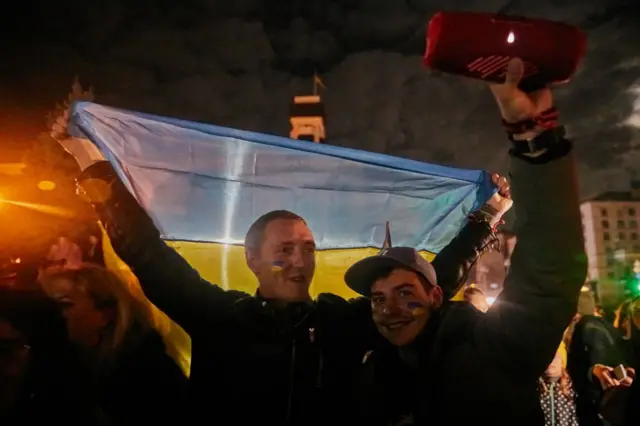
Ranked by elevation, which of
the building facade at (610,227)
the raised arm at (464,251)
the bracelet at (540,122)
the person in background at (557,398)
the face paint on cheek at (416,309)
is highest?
the building facade at (610,227)

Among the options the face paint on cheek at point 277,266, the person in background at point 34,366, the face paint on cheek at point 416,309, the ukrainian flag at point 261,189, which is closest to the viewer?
the face paint on cheek at point 416,309

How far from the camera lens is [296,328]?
2.72 m

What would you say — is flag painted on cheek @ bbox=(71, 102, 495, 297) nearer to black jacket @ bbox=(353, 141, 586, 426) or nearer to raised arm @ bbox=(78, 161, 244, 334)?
raised arm @ bbox=(78, 161, 244, 334)

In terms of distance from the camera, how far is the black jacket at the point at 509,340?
186 centimetres

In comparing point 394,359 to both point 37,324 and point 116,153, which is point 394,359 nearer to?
point 37,324

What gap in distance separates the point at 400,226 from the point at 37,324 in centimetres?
263

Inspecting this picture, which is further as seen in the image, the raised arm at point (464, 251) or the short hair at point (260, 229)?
the raised arm at point (464, 251)

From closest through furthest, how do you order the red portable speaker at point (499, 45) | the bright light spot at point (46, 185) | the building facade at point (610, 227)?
the red portable speaker at point (499, 45) < the bright light spot at point (46, 185) < the building facade at point (610, 227)

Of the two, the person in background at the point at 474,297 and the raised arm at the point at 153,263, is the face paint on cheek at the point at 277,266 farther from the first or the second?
the person in background at the point at 474,297

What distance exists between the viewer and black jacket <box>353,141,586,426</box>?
186 cm

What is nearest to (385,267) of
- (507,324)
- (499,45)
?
(507,324)

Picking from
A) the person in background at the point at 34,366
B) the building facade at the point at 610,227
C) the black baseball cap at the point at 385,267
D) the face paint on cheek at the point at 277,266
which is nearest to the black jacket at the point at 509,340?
the black baseball cap at the point at 385,267

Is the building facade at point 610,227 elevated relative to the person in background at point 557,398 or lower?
elevated

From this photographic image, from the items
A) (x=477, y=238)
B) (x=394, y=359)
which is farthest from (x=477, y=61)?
(x=477, y=238)
